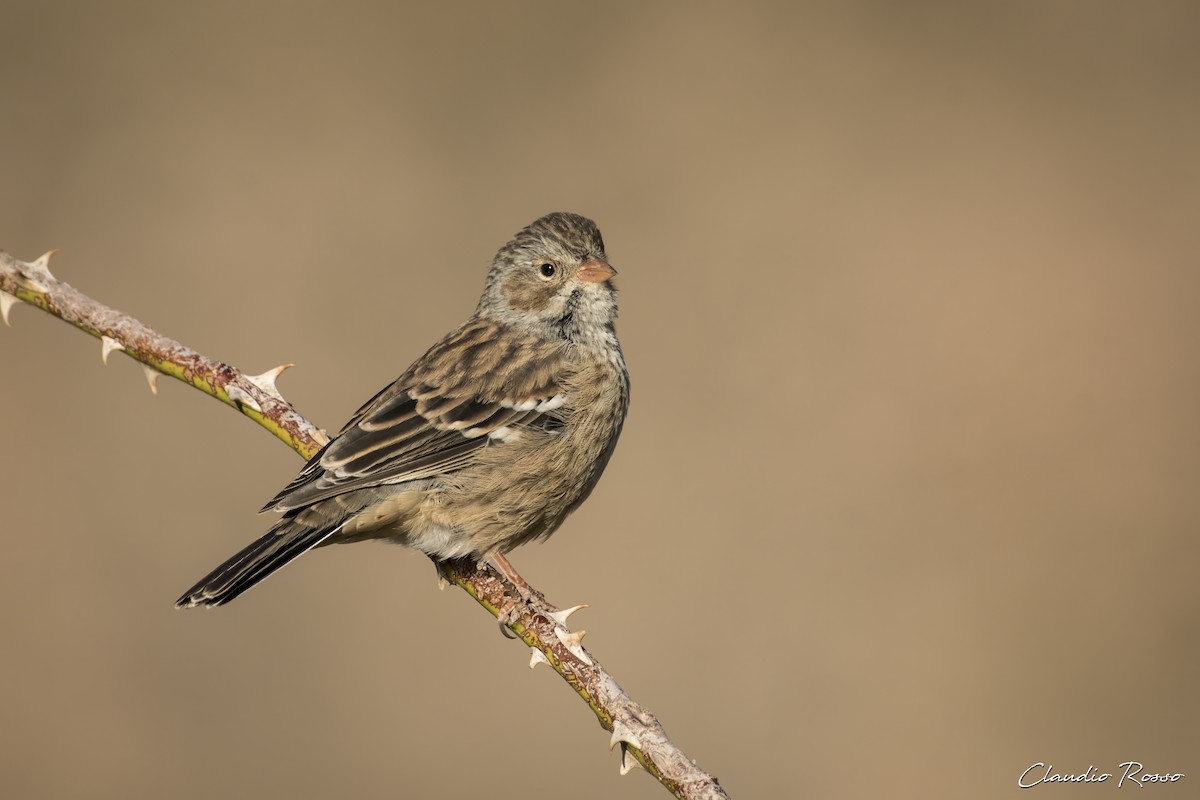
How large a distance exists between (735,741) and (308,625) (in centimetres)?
293

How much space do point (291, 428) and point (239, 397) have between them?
0.28 metres

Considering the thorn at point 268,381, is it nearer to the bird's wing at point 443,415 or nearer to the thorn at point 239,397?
the thorn at point 239,397

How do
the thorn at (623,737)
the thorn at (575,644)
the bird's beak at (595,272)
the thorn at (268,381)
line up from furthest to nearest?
the bird's beak at (595,272) → the thorn at (268,381) → the thorn at (575,644) → the thorn at (623,737)

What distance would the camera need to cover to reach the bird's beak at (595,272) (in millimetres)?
5484

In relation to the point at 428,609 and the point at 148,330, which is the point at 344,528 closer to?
the point at 148,330

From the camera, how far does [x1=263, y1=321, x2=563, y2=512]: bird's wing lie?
4.38m

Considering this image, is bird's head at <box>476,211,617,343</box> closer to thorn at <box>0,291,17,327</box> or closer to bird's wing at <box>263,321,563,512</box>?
bird's wing at <box>263,321,563,512</box>

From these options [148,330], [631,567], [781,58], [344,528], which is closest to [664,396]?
[631,567]

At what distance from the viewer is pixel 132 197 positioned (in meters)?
9.88

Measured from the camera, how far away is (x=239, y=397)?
395cm

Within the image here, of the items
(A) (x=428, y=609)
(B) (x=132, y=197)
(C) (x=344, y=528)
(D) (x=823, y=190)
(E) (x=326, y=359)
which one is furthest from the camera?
(D) (x=823, y=190)
